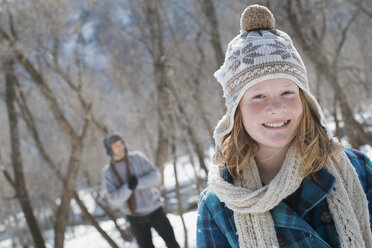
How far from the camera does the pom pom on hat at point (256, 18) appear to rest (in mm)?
1518

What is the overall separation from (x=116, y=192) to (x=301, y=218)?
2.95 metres

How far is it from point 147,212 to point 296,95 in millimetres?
2838

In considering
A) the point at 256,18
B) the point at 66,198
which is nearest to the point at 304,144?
Result: the point at 256,18

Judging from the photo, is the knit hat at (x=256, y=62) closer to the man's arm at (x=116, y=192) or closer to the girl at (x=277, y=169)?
the girl at (x=277, y=169)

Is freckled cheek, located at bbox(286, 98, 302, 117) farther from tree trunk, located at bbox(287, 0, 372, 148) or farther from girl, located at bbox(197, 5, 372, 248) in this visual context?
tree trunk, located at bbox(287, 0, 372, 148)

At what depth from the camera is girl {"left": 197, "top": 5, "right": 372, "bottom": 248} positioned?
1305 mm

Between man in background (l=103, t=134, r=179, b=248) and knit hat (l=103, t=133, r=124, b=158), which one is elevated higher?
knit hat (l=103, t=133, r=124, b=158)

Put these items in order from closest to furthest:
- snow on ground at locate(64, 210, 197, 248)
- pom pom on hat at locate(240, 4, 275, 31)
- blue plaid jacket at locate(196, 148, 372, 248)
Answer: blue plaid jacket at locate(196, 148, 372, 248) < pom pom on hat at locate(240, 4, 275, 31) < snow on ground at locate(64, 210, 197, 248)

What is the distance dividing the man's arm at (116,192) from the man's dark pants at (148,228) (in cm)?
23

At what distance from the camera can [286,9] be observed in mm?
6055

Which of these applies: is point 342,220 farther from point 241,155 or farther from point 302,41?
point 302,41

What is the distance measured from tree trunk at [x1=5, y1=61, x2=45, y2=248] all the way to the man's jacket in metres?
2.61

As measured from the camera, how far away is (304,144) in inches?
54.9

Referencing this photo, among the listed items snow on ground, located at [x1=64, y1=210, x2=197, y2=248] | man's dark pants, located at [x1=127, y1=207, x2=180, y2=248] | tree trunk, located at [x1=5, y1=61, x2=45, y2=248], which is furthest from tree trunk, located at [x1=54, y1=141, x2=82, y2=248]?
man's dark pants, located at [x1=127, y1=207, x2=180, y2=248]
